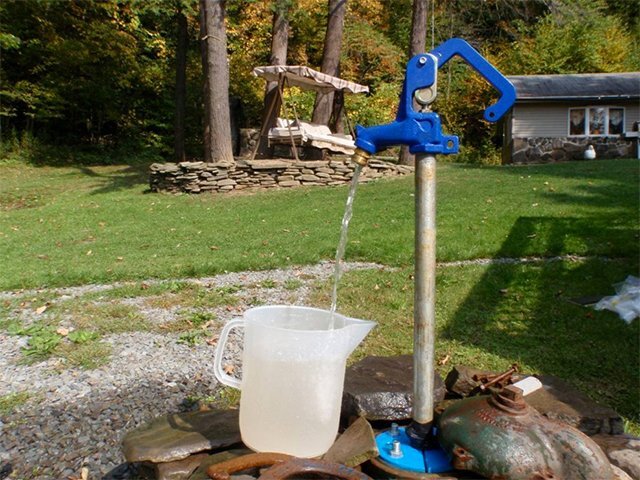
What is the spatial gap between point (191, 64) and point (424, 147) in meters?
22.6

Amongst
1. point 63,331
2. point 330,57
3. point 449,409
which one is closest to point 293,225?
point 63,331

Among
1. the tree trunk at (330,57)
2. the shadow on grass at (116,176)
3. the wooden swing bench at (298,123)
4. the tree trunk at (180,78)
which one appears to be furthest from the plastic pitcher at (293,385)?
the tree trunk at (180,78)

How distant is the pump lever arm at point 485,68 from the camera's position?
1744 millimetres

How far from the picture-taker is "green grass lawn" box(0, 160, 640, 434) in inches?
141

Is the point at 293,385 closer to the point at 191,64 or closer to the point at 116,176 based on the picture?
the point at 116,176

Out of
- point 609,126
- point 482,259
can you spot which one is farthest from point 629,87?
point 482,259

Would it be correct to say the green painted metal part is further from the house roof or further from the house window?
the house window

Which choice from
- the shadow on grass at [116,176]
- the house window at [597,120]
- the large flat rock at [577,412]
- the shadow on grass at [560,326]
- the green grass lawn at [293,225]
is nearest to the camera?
the large flat rock at [577,412]

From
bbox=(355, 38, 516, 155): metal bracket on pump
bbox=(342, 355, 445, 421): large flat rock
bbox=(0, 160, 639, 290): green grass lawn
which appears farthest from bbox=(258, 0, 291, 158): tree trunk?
bbox=(355, 38, 516, 155): metal bracket on pump

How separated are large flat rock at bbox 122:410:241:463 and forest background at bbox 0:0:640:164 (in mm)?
16326

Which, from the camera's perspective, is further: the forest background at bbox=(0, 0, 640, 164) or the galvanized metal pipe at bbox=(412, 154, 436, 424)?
the forest background at bbox=(0, 0, 640, 164)

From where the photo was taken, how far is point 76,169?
1778 cm

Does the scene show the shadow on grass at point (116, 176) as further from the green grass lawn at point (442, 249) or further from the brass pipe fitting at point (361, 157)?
the brass pipe fitting at point (361, 157)

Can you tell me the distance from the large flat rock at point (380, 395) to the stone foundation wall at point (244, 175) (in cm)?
1035
